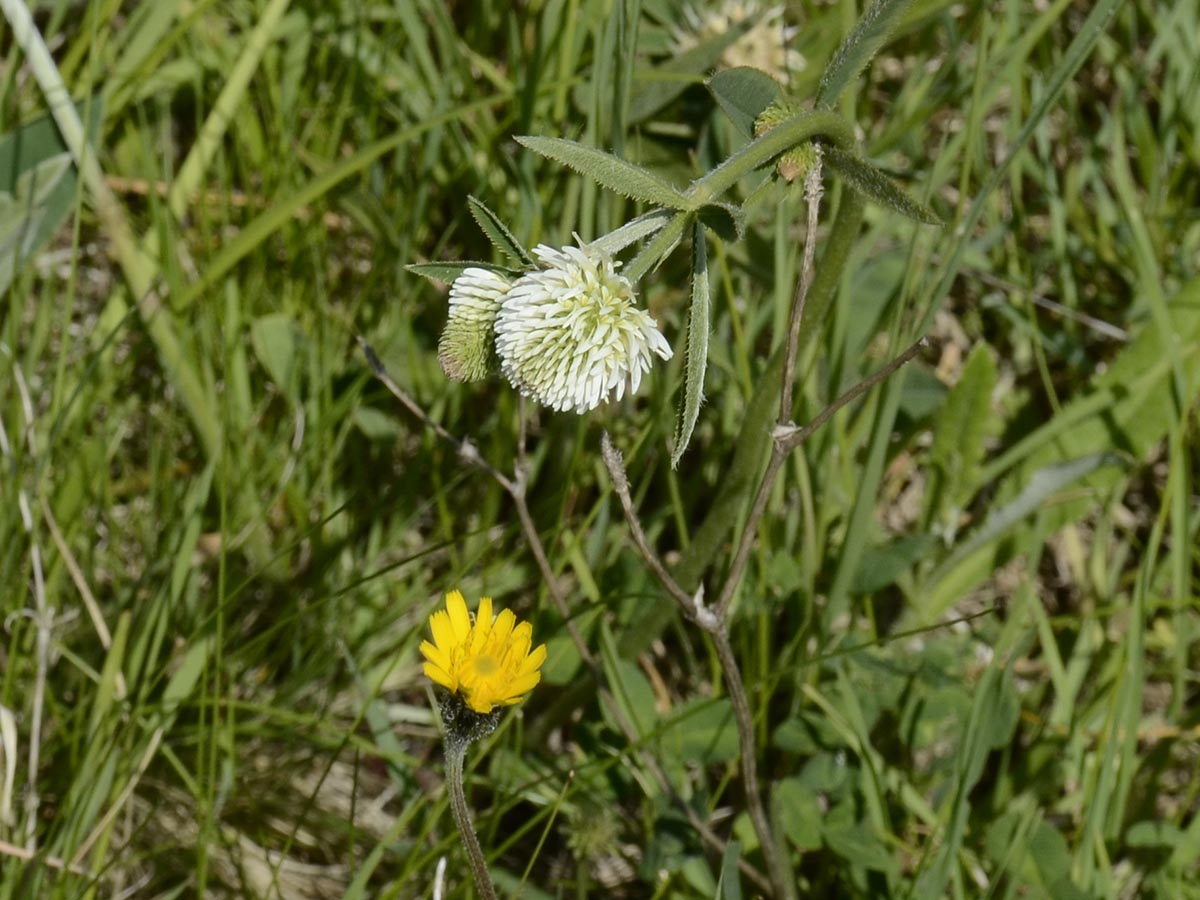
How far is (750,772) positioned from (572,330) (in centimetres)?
75

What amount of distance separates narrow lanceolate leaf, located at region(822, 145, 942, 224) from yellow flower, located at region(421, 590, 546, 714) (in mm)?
568

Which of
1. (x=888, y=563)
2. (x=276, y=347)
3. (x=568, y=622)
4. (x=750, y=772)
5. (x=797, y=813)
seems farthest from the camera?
(x=276, y=347)

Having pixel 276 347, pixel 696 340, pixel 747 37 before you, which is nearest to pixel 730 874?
pixel 696 340

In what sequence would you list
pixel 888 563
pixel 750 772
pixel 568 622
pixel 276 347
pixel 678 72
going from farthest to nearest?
pixel 276 347
pixel 678 72
pixel 888 563
pixel 568 622
pixel 750 772

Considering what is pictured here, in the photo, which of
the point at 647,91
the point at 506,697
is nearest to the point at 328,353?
the point at 647,91

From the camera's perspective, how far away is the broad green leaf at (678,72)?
227 centimetres

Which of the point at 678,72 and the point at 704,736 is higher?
the point at 678,72

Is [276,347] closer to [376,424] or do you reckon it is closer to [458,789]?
[376,424]

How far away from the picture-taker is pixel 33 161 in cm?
231

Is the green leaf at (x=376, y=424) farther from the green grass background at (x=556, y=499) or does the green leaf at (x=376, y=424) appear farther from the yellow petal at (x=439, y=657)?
the yellow petal at (x=439, y=657)

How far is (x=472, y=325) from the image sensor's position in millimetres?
1396

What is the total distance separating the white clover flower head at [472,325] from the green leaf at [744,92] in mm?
322

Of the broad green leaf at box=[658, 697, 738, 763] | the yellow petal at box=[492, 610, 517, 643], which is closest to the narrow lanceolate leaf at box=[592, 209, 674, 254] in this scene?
the yellow petal at box=[492, 610, 517, 643]

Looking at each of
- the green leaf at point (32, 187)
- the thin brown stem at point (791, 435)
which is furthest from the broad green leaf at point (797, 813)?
the green leaf at point (32, 187)
